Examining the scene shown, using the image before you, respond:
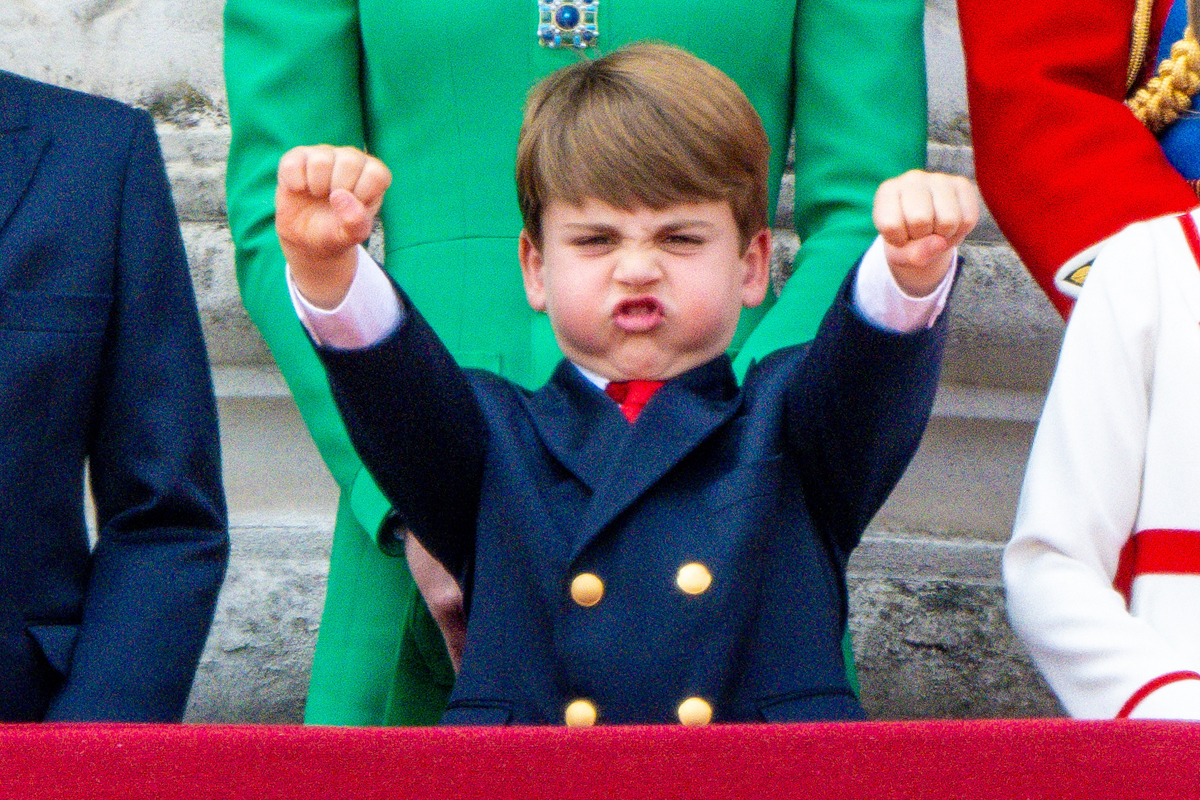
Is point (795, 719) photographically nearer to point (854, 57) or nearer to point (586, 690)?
point (586, 690)

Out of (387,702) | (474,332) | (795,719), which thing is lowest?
(387,702)

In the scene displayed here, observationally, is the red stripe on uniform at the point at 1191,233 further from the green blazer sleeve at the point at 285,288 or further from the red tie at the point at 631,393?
the green blazer sleeve at the point at 285,288

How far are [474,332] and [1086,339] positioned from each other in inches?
22.4

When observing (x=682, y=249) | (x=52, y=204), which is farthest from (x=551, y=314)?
(x=52, y=204)

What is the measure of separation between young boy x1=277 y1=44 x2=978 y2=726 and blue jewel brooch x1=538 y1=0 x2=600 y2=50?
22 cm

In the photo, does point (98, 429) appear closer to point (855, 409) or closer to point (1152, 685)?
point (855, 409)

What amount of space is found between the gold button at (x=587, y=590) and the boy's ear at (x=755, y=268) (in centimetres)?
30

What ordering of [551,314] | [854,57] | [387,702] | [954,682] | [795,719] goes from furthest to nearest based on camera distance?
[954,682]
[854,57]
[387,702]
[551,314]
[795,719]

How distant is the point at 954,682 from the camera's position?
232cm

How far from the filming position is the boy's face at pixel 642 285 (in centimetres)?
131

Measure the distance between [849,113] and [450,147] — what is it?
1.32 feet

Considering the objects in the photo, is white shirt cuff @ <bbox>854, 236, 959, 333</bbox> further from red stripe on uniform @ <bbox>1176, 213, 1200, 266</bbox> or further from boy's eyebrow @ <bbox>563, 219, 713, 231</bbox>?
red stripe on uniform @ <bbox>1176, 213, 1200, 266</bbox>

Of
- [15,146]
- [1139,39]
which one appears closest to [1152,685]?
[1139,39]

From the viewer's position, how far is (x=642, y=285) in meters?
1.30
